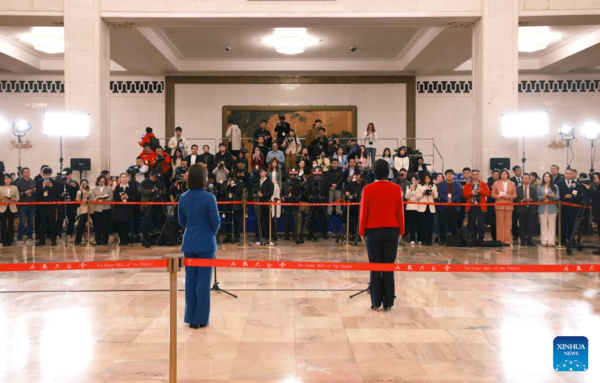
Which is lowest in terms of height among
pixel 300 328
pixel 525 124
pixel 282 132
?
pixel 300 328

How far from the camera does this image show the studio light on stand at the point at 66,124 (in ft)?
42.2

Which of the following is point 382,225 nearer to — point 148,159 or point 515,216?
point 515,216

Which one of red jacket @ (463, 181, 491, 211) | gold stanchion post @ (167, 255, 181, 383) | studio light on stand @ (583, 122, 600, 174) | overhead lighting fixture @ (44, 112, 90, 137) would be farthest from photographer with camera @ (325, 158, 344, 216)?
studio light on stand @ (583, 122, 600, 174)

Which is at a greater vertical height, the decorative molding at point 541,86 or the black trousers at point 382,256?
the decorative molding at point 541,86

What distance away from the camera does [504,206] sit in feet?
42.9

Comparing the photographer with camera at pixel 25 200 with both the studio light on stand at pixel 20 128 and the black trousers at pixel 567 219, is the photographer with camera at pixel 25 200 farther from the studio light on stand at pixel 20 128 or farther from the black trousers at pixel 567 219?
the black trousers at pixel 567 219

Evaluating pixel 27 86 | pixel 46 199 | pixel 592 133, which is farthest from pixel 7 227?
pixel 592 133

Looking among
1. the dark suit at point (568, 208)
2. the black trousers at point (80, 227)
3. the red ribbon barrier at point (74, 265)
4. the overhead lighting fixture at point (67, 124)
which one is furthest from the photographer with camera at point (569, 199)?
the overhead lighting fixture at point (67, 124)

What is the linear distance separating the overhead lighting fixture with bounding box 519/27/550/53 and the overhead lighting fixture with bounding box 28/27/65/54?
49.1 ft

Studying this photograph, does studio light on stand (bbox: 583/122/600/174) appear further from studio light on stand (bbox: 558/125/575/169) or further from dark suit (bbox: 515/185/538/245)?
dark suit (bbox: 515/185/538/245)

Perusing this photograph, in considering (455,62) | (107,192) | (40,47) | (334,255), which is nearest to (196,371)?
(334,255)

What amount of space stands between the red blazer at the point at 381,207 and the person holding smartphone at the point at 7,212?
34.7ft

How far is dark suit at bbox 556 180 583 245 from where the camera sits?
42.9 ft

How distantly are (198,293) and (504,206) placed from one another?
9.63m
